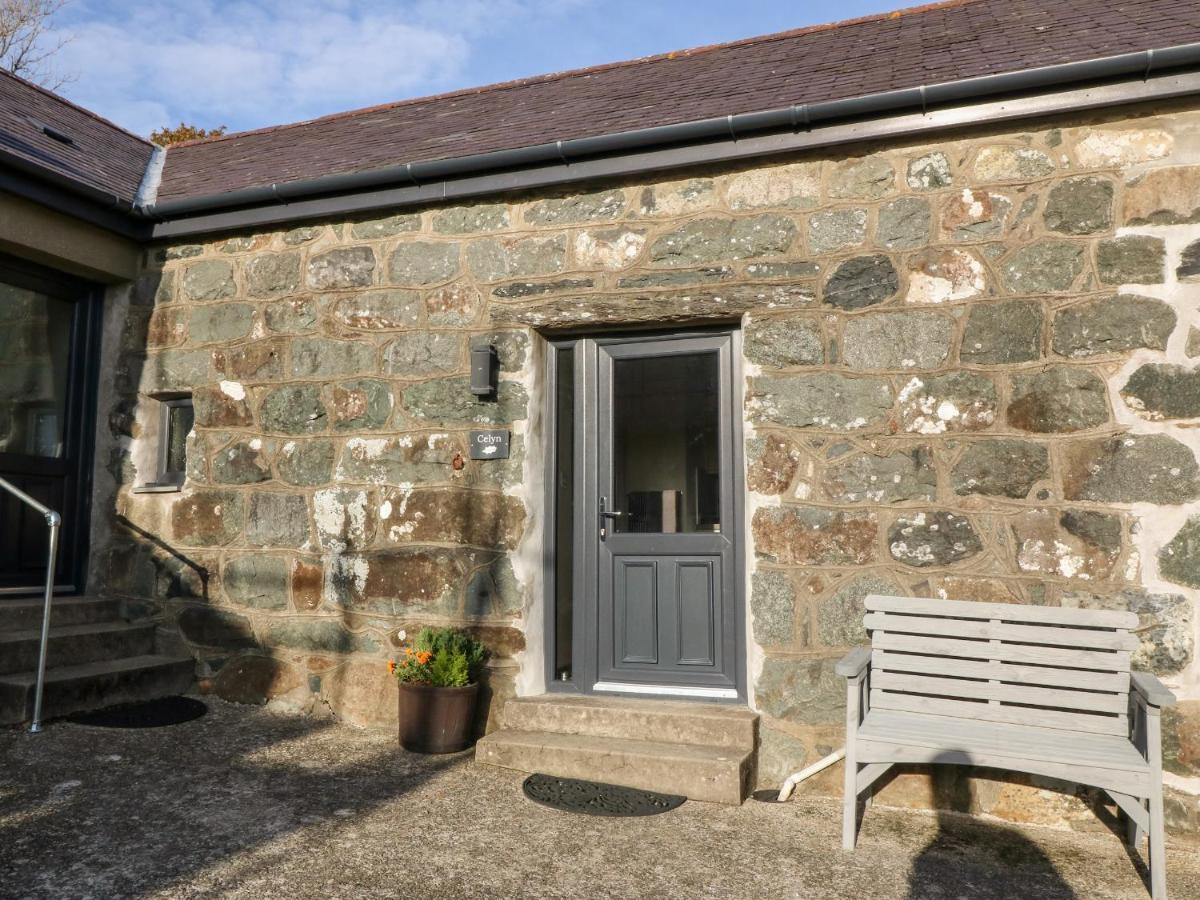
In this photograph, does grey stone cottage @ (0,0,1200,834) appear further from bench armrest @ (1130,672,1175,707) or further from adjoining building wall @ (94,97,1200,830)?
bench armrest @ (1130,672,1175,707)

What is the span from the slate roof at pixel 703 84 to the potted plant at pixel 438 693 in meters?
2.60

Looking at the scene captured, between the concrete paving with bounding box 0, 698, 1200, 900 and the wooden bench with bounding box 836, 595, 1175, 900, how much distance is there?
23 centimetres

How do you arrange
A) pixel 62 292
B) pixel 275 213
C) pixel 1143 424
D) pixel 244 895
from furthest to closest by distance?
pixel 62 292 < pixel 275 213 < pixel 1143 424 < pixel 244 895

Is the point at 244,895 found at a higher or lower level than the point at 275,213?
lower

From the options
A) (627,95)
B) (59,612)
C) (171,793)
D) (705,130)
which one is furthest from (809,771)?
(59,612)

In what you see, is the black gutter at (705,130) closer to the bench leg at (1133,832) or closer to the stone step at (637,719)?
the stone step at (637,719)

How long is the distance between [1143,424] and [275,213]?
14.7ft

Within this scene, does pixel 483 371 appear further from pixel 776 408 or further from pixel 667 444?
pixel 776 408

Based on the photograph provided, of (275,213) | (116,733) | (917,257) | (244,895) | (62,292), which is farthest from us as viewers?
(62,292)

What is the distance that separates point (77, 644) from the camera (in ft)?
15.8

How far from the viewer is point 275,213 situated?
5.03 metres

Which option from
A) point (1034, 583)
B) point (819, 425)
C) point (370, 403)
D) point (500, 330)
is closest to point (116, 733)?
point (370, 403)

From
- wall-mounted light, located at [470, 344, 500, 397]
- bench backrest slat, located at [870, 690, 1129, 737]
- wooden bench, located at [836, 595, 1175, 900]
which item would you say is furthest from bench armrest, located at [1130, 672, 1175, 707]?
wall-mounted light, located at [470, 344, 500, 397]

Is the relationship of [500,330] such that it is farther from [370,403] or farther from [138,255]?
[138,255]
